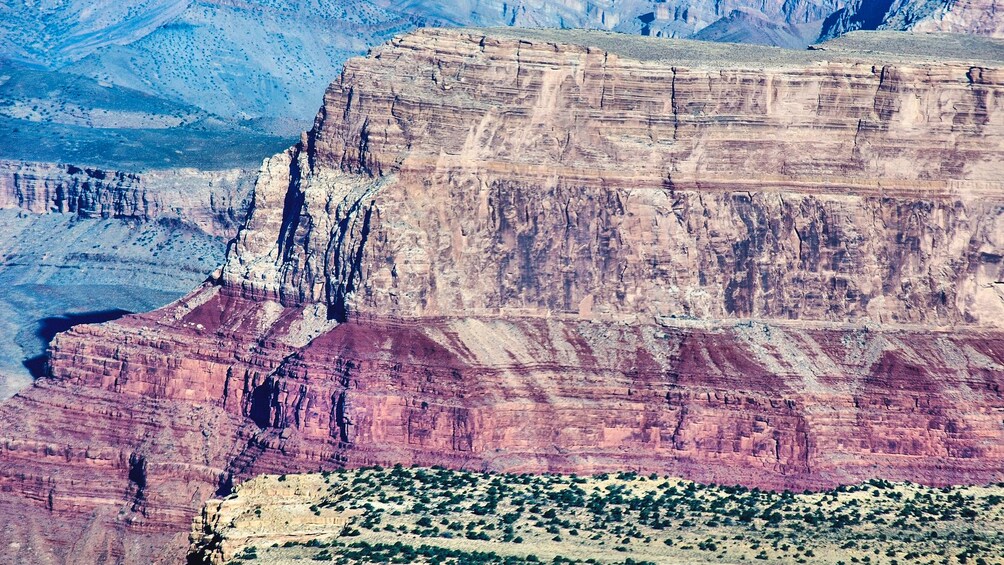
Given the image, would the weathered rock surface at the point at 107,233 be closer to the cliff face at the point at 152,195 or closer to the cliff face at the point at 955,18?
the cliff face at the point at 152,195

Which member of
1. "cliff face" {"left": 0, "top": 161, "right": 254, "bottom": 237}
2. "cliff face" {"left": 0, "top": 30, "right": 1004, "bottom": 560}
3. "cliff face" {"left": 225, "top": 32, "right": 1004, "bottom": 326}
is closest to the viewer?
"cliff face" {"left": 0, "top": 30, "right": 1004, "bottom": 560}

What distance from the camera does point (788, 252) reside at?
376ft

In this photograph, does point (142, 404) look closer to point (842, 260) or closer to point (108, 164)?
point (842, 260)

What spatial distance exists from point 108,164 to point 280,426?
69813mm

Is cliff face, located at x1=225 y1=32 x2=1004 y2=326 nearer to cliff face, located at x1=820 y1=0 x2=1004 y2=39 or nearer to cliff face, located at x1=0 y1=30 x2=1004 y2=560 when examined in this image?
cliff face, located at x1=0 y1=30 x2=1004 y2=560

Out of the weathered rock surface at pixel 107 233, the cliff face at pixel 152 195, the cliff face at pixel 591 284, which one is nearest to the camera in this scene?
the cliff face at pixel 591 284

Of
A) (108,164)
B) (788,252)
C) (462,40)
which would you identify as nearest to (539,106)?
(462,40)

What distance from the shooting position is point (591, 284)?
11406 cm

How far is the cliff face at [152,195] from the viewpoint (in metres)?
170

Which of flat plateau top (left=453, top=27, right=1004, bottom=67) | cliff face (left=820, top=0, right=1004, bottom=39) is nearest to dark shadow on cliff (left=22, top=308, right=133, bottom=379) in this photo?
flat plateau top (left=453, top=27, right=1004, bottom=67)

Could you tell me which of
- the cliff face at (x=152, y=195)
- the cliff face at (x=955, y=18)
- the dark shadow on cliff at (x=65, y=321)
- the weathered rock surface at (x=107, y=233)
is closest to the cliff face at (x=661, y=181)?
the dark shadow on cliff at (x=65, y=321)

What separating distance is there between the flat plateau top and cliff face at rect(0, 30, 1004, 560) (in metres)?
1.35

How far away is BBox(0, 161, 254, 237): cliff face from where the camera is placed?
557 feet

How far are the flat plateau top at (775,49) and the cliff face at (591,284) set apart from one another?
1.35 m
